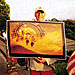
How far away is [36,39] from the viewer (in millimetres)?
2885

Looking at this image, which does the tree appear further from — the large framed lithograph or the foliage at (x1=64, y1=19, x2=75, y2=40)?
the large framed lithograph

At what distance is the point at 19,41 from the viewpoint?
2.88 meters

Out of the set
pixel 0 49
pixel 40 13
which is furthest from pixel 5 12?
pixel 40 13

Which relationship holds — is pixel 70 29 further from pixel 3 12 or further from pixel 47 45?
pixel 47 45

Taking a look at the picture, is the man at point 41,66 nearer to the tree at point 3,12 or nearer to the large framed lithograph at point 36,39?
the large framed lithograph at point 36,39

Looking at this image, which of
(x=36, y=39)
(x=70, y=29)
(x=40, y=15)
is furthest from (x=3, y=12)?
(x=36, y=39)

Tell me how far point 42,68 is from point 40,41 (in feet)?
1.83

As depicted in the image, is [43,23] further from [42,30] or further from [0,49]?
[0,49]

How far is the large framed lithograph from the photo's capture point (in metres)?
2.83

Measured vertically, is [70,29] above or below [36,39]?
below

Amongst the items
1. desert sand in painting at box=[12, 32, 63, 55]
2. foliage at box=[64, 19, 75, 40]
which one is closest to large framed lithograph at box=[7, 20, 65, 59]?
desert sand in painting at box=[12, 32, 63, 55]

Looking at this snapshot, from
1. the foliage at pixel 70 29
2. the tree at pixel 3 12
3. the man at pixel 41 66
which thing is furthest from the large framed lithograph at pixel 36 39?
the tree at pixel 3 12

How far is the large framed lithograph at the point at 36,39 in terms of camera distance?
2.83 meters

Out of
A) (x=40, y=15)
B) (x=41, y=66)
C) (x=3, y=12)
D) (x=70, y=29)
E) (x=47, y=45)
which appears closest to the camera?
(x=47, y=45)
